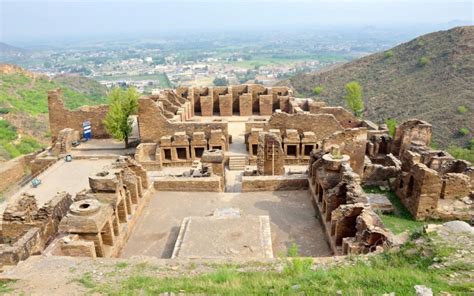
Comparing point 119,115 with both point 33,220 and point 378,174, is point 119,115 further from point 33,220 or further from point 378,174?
point 378,174

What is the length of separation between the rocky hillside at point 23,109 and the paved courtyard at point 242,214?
26230mm

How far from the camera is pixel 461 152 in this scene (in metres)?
32.5

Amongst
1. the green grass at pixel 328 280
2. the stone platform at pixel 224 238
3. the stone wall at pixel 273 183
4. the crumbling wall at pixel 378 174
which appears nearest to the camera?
the green grass at pixel 328 280

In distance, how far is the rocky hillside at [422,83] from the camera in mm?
44781

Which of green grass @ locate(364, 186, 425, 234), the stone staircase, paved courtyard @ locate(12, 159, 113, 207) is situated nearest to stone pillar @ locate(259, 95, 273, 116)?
the stone staircase

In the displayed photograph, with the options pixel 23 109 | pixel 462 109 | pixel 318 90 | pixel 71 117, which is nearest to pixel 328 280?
pixel 71 117

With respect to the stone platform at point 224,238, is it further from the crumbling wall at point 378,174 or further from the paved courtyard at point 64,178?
the paved courtyard at point 64,178

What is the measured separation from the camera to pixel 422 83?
56.1 m

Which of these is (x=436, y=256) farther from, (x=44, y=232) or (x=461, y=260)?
(x=44, y=232)

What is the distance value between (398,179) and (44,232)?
1739cm

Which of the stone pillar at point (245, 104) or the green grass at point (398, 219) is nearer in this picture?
the green grass at point (398, 219)

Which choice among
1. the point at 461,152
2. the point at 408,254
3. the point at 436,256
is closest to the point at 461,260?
the point at 436,256

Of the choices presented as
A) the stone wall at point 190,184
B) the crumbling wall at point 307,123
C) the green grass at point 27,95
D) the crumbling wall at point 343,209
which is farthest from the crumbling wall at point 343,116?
the green grass at point 27,95

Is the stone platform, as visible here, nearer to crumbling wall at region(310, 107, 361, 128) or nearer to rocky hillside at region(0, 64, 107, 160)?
crumbling wall at region(310, 107, 361, 128)
